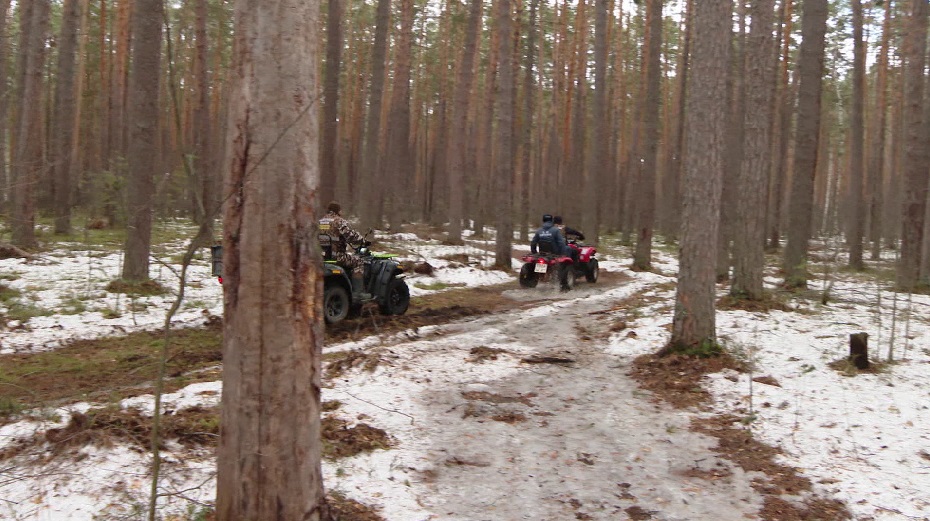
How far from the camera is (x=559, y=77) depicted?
29438 millimetres

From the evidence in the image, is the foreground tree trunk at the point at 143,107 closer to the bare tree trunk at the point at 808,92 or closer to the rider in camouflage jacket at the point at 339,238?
the rider in camouflage jacket at the point at 339,238

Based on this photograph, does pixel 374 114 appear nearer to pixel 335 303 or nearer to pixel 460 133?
pixel 460 133

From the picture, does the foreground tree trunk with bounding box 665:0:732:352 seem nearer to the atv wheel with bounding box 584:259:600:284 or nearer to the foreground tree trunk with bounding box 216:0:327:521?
the foreground tree trunk with bounding box 216:0:327:521

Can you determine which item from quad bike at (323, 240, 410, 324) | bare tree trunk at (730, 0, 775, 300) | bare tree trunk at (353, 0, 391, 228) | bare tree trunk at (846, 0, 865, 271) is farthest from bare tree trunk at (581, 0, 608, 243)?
quad bike at (323, 240, 410, 324)

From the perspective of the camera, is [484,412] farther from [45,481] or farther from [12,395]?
[12,395]

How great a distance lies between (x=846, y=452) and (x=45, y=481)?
585 cm

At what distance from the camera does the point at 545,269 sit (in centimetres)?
1383

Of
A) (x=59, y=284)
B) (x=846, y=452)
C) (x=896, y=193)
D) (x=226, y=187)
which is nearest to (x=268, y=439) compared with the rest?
(x=226, y=187)

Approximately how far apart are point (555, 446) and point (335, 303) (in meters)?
A: 5.00

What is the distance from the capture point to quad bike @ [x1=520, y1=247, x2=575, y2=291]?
13914 millimetres

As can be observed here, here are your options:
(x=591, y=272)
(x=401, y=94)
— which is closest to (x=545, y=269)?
(x=591, y=272)

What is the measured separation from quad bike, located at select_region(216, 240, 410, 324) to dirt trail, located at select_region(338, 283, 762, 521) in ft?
5.36

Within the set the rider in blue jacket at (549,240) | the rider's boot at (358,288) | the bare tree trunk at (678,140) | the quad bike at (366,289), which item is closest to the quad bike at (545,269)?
the rider in blue jacket at (549,240)

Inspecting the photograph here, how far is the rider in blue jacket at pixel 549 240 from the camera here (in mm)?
14164
